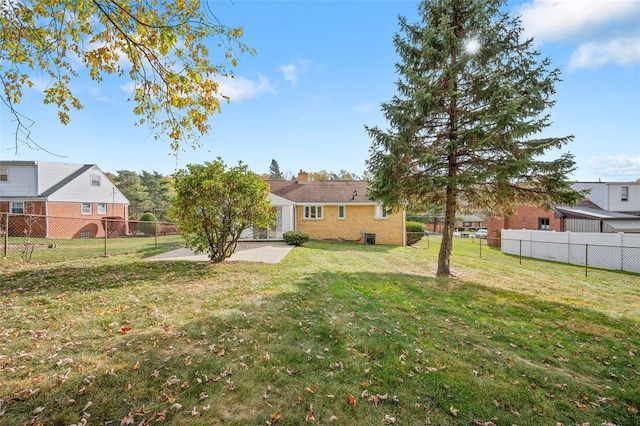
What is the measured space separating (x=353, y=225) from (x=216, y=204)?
1366 centimetres

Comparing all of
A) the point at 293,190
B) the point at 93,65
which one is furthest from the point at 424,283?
the point at 293,190

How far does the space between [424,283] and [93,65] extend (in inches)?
376

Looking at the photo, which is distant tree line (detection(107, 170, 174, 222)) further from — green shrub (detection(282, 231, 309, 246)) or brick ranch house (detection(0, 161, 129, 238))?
green shrub (detection(282, 231, 309, 246))

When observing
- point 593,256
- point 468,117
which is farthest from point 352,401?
point 593,256

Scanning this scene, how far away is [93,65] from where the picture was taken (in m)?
5.12

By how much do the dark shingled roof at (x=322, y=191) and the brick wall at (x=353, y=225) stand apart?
0.67 meters

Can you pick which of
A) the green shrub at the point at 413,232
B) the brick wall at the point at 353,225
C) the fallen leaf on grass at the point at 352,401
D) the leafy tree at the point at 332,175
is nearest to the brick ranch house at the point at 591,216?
the green shrub at the point at 413,232

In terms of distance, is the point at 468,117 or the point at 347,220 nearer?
the point at 468,117

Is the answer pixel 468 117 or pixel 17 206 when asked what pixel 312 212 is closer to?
pixel 468 117

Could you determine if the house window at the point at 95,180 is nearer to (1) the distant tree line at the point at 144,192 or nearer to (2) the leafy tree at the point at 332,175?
(1) the distant tree line at the point at 144,192

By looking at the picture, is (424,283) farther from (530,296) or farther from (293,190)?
(293,190)

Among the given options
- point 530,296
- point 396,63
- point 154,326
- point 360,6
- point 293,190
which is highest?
point 360,6

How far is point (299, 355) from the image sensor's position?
394cm

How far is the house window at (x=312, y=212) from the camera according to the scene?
21797 millimetres
